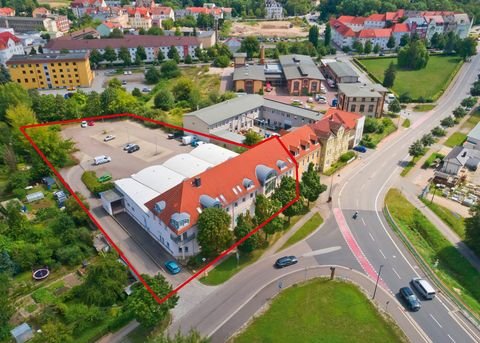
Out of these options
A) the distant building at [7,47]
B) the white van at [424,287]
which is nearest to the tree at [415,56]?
the white van at [424,287]

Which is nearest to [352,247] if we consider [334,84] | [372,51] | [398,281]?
[398,281]

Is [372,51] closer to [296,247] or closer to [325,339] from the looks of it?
[296,247]

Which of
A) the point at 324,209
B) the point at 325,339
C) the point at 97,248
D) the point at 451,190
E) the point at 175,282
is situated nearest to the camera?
the point at 325,339

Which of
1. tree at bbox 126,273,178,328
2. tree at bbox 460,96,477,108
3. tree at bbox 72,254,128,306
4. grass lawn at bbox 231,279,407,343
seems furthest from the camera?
tree at bbox 460,96,477,108

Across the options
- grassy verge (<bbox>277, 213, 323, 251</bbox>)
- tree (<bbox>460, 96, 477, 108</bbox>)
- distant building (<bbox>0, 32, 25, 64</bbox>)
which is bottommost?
grassy verge (<bbox>277, 213, 323, 251</bbox>)

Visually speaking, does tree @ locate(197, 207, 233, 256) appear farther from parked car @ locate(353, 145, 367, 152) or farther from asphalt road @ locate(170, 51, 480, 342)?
parked car @ locate(353, 145, 367, 152)

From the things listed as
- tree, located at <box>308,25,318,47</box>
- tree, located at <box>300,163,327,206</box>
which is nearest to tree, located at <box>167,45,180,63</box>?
tree, located at <box>308,25,318,47</box>
